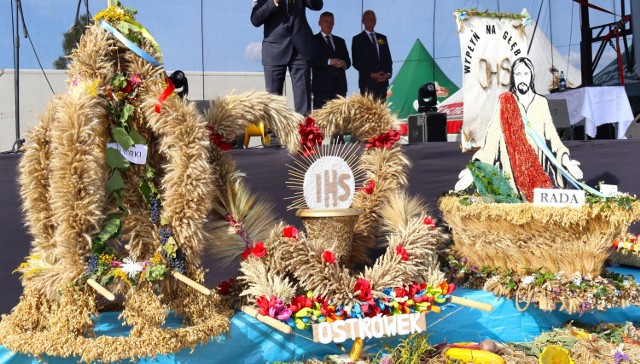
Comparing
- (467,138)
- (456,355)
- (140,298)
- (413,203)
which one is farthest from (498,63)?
(140,298)

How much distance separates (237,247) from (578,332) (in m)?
1.64

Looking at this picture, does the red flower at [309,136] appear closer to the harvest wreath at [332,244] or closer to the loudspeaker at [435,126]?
the harvest wreath at [332,244]

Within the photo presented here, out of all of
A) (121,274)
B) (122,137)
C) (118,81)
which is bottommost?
(121,274)

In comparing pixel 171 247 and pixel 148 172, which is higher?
pixel 148 172

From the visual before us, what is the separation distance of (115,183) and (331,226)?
2.77ft

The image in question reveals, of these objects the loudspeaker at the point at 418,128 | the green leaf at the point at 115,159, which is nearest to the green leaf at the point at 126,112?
the green leaf at the point at 115,159

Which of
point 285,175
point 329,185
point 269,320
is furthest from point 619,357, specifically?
point 285,175

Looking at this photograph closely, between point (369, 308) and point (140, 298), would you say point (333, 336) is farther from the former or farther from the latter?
point (140, 298)

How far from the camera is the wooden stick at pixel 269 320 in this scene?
101 inches

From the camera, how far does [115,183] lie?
279cm

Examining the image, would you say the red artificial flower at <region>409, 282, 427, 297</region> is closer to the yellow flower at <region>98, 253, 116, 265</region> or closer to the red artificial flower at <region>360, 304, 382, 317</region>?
the red artificial flower at <region>360, 304, 382, 317</region>

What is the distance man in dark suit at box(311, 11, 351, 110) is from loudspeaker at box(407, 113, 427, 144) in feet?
2.07

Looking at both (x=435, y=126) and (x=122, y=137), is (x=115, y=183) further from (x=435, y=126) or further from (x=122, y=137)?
(x=435, y=126)

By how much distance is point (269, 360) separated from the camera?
301cm
